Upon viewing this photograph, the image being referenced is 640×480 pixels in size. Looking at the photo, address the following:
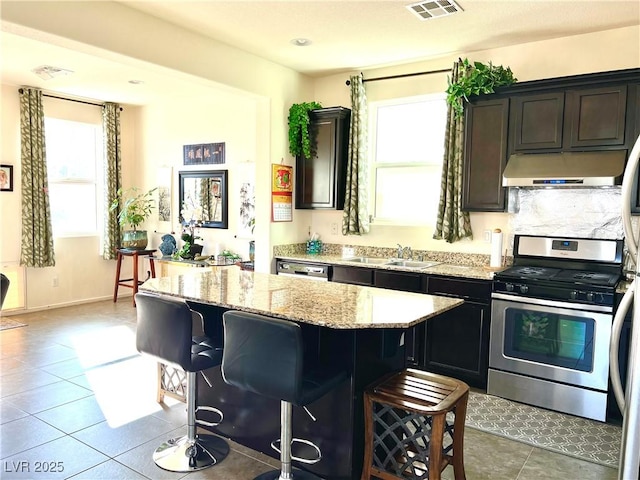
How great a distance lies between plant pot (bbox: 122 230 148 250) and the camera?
666 centimetres

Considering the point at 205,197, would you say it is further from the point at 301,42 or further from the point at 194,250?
the point at 301,42

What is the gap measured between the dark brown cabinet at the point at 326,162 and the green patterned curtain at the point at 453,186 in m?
1.07

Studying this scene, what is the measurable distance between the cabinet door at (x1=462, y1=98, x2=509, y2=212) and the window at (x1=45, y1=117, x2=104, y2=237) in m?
5.26

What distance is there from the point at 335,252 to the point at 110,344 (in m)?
2.51

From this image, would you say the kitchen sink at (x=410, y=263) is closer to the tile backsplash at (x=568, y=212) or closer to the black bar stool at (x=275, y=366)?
the tile backsplash at (x=568, y=212)

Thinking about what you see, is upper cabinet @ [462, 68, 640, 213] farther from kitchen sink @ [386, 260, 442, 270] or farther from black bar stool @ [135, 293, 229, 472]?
black bar stool @ [135, 293, 229, 472]

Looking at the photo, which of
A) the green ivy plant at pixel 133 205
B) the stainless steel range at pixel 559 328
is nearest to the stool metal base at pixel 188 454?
the stainless steel range at pixel 559 328

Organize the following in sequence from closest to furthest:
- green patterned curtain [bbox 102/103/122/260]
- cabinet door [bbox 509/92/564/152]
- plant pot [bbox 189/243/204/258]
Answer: cabinet door [bbox 509/92/564/152]
plant pot [bbox 189/243/204/258]
green patterned curtain [bbox 102/103/122/260]

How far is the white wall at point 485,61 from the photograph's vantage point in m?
3.76

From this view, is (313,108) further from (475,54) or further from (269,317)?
(269,317)

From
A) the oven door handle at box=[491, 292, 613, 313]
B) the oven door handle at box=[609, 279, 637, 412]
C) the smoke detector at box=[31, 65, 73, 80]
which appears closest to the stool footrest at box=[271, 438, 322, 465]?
the oven door handle at box=[609, 279, 637, 412]

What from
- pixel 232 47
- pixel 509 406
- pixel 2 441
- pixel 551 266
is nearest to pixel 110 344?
pixel 2 441

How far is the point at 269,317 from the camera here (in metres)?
2.28

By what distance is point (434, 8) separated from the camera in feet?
11.1
